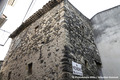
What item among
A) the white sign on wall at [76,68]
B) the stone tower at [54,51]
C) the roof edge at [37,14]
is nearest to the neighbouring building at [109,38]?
the stone tower at [54,51]

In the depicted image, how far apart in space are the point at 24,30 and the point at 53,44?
3156 millimetres

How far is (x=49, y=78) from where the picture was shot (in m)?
3.17

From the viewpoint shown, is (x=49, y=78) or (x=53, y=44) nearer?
(x=49, y=78)

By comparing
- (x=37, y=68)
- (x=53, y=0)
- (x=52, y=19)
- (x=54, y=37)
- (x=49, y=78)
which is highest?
(x=53, y=0)

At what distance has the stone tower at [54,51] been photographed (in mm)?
3160

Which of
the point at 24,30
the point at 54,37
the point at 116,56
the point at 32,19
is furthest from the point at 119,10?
the point at 24,30

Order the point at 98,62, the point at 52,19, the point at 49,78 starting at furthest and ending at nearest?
the point at 98,62 → the point at 52,19 → the point at 49,78

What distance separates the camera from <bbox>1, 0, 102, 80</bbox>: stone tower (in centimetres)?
316

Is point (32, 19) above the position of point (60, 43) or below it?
above

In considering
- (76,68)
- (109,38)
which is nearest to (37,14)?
(76,68)

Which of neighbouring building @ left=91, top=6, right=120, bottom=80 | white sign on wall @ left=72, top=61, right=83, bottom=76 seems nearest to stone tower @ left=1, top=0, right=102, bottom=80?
white sign on wall @ left=72, top=61, right=83, bottom=76

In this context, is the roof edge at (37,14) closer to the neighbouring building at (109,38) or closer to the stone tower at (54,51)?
the stone tower at (54,51)

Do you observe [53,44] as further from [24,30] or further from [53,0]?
[24,30]

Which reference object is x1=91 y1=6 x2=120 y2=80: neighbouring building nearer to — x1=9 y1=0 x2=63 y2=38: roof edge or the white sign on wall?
the white sign on wall
